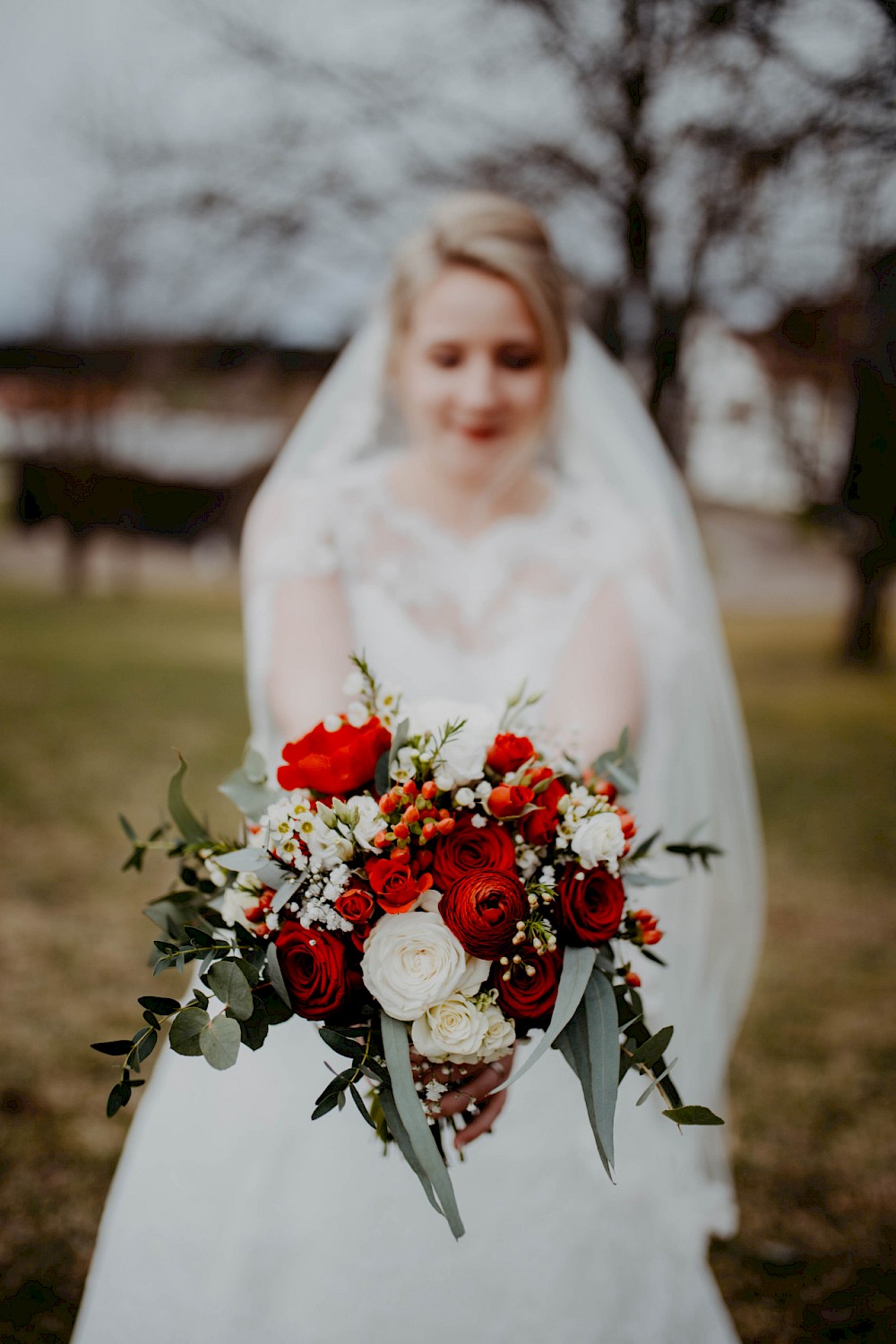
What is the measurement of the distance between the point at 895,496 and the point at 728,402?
64 cm

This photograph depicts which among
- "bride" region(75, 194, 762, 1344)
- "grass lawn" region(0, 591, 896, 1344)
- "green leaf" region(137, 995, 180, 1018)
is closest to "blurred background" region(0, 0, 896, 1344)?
"grass lawn" region(0, 591, 896, 1344)

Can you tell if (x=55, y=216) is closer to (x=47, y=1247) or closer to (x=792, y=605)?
(x=47, y=1247)

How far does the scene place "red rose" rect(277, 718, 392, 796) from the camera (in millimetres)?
1279

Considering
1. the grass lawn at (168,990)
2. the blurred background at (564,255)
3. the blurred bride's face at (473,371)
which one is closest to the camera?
the blurred bride's face at (473,371)

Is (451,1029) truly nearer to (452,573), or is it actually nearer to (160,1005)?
(160,1005)

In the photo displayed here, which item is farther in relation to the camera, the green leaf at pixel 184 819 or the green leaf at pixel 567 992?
the green leaf at pixel 184 819

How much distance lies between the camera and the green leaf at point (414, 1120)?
3.78ft

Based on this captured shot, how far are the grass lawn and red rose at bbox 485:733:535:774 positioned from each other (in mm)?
1137

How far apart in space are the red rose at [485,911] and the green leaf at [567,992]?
0.10m

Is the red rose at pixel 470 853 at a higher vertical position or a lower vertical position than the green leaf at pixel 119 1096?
higher

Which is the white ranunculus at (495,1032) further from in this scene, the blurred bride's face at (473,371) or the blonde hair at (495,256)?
the blonde hair at (495,256)

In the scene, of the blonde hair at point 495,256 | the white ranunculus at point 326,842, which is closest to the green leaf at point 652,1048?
the white ranunculus at point 326,842

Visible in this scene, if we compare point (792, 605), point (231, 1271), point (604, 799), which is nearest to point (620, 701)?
point (604, 799)

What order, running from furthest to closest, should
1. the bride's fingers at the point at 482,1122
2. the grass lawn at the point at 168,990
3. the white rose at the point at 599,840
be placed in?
the grass lawn at the point at 168,990
the bride's fingers at the point at 482,1122
the white rose at the point at 599,840
